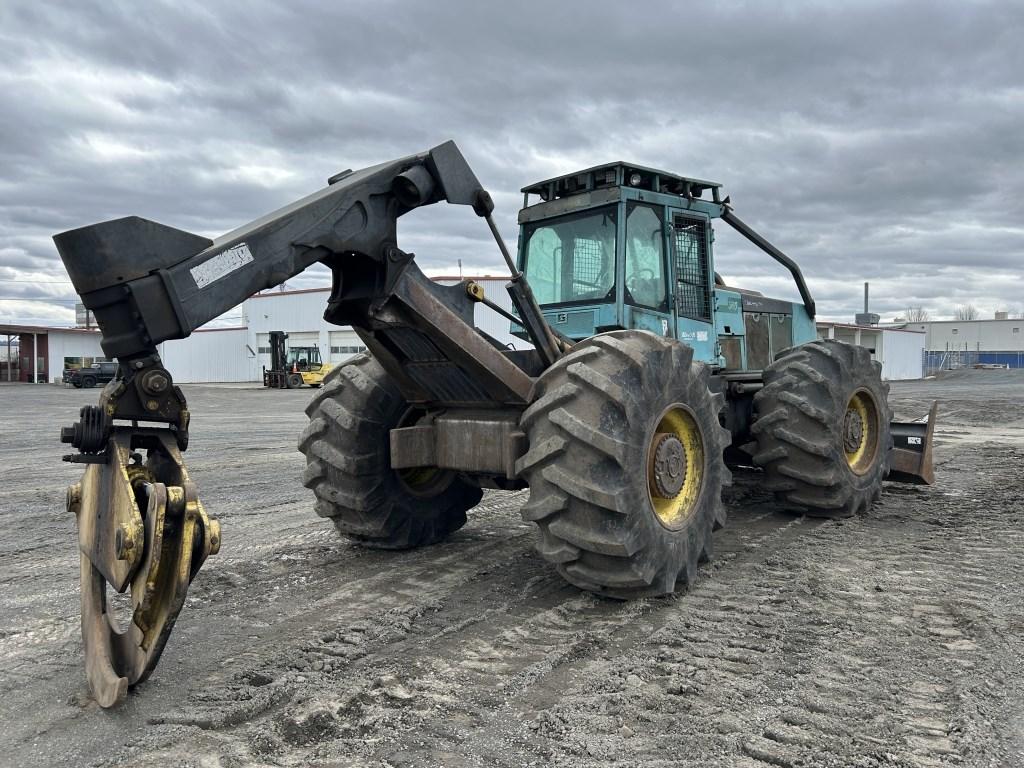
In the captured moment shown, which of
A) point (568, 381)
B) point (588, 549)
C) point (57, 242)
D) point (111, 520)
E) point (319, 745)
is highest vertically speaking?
point (57, 242)

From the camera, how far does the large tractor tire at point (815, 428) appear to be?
626 cm

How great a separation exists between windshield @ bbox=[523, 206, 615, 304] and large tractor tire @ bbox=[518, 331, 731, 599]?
1.47 m

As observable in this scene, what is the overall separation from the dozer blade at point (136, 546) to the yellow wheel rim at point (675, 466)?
243 cm

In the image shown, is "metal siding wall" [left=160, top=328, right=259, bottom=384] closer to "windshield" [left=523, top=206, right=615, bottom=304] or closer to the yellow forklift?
the yellow forklift

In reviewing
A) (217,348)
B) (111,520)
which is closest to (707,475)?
(111,520)

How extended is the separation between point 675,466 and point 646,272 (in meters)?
1.85

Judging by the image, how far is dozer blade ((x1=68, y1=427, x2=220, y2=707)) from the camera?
9.52ft

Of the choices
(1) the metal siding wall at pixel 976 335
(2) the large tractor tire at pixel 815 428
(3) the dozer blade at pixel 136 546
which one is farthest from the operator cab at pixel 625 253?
(1) the metal siding wall at pixel 976 335

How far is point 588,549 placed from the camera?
4.13 metres

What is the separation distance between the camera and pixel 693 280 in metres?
6.46

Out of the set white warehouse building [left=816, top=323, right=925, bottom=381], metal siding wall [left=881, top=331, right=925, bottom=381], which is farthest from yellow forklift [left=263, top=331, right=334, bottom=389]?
metal siding wall [left=881, top=331, right=925, bottom=381]

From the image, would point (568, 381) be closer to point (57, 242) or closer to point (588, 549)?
point (588, 549)

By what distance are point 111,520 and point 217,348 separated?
5517cm

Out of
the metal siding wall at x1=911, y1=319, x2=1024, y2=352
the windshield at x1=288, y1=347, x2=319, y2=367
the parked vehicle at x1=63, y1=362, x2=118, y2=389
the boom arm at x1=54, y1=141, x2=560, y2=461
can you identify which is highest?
the metal siding wall at x1=911, y1=319, x2=1024, y2=352
